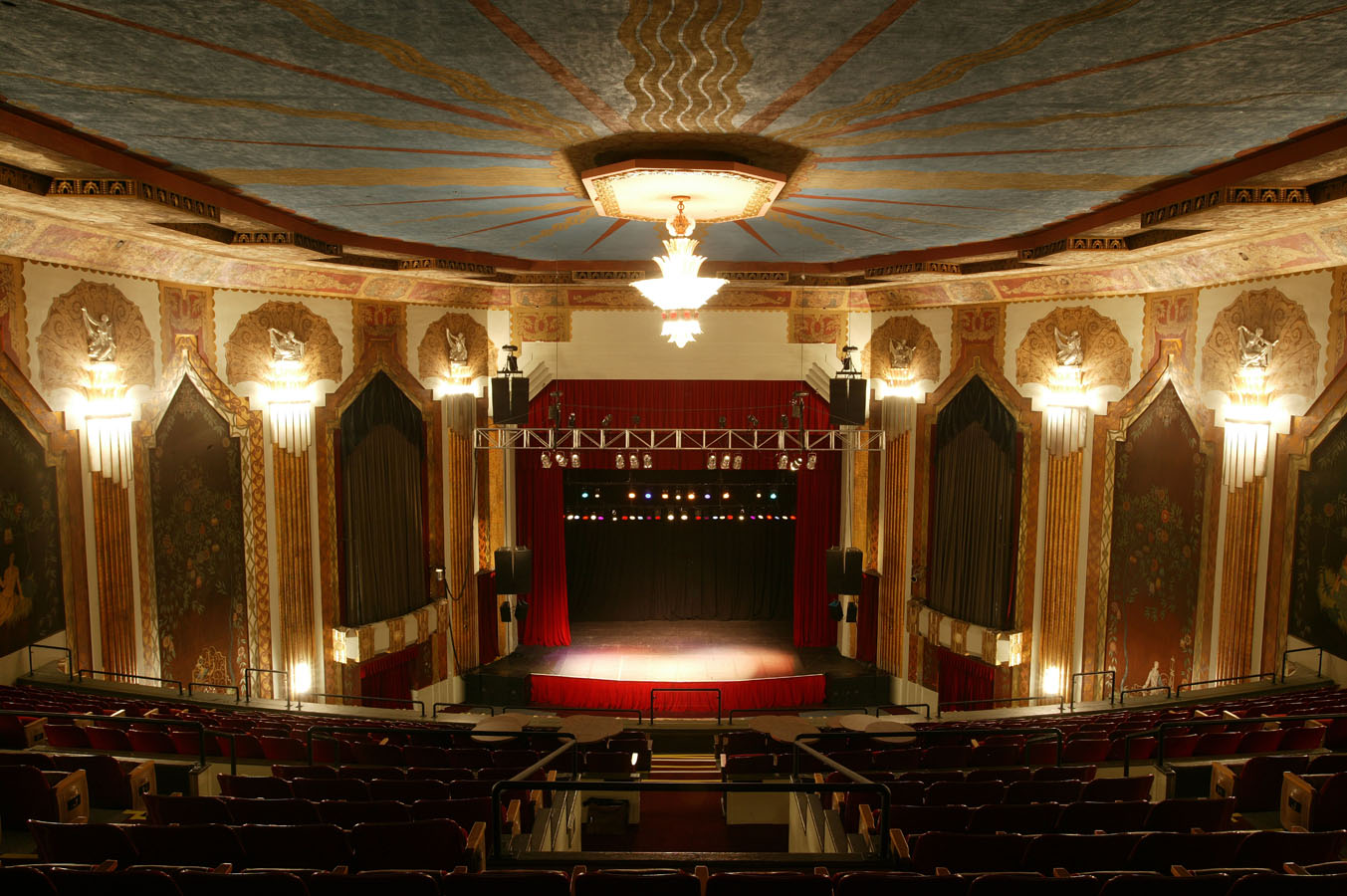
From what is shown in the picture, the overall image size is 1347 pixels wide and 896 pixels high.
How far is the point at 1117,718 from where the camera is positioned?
9.21m

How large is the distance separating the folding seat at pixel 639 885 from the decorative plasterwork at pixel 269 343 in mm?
10668

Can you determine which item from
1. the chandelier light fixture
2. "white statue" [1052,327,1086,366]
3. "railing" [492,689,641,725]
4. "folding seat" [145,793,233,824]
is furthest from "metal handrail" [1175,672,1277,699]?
"folding seat" [145,793,233,824]

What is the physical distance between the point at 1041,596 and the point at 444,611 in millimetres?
10247

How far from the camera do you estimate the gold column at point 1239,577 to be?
10234mm

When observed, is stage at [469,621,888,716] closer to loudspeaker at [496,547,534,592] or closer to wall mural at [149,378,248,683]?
loudspeaker at [496,547,534,592]

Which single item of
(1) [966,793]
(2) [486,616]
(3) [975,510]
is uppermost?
(3) [975,510]

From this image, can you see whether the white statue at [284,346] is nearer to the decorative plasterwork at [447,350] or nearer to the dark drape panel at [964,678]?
the decorative plasterwork at [447,350]

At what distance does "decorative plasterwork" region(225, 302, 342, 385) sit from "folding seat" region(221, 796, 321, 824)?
8.44 meters

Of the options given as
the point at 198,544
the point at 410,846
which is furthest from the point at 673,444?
the point at 410,846

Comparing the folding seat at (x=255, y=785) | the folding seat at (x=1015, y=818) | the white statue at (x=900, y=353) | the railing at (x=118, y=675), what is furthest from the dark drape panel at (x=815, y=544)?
the folding seat at (x=255, y=785)

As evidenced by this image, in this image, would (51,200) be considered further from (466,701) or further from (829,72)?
(466,701)

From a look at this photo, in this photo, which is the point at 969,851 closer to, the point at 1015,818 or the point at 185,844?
the point at 1015,818

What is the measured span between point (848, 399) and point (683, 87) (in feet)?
30.7

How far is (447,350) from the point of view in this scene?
14.3 m
